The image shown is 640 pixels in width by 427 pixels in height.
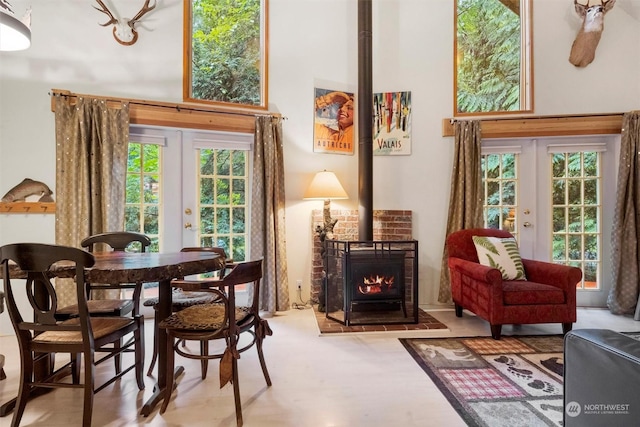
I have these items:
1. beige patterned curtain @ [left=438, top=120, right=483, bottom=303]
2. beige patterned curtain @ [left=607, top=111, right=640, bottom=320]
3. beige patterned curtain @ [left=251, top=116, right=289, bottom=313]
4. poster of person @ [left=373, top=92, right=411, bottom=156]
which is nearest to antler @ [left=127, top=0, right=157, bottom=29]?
beige patterned curtain @ [left=251, top=116, right=289, bottom=313]

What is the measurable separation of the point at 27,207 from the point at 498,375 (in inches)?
154

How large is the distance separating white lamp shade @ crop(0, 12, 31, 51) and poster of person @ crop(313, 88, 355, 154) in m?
2.35

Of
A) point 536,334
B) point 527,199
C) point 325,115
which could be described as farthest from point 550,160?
point 325,115

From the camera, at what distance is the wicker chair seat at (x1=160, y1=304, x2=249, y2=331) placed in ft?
5.27

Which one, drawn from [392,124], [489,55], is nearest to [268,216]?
[392,124]

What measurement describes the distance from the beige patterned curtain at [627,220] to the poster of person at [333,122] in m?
2.80

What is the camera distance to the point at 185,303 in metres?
2.04

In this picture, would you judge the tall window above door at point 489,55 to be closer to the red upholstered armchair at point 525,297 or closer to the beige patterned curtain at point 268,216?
the red upholstered armchair at point 525,297

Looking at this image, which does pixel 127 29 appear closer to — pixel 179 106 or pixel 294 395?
pixel 179 106

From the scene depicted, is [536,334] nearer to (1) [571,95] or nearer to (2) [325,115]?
(1) [571,95]

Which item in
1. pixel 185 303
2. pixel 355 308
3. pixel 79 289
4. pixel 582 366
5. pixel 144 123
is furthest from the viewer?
pixel 355 308

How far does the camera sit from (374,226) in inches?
138

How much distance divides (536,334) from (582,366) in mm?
2052

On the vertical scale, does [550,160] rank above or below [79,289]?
above
